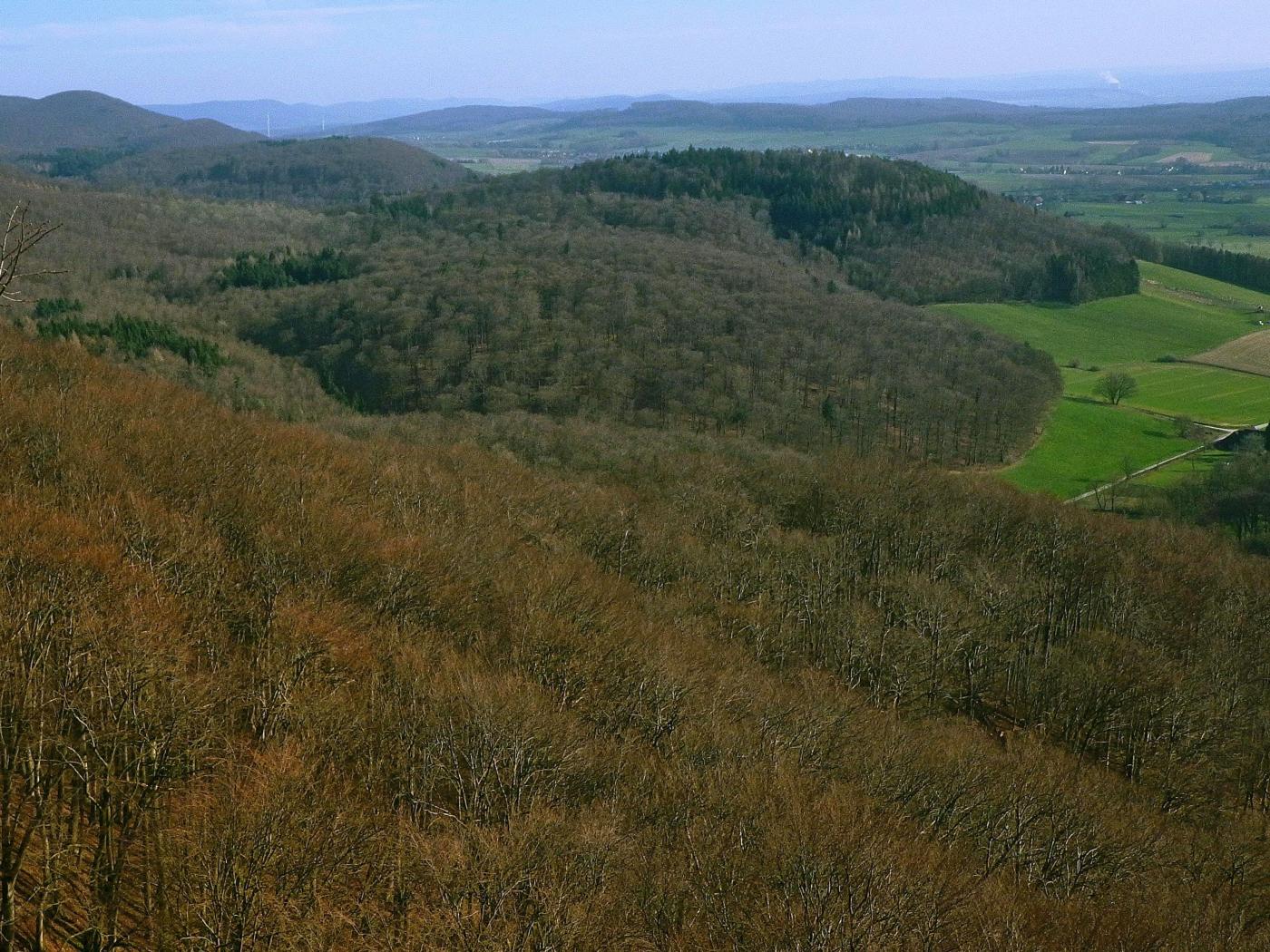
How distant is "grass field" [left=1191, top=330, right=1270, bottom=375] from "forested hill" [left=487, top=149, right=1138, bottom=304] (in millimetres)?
26253

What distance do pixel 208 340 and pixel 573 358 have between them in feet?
124

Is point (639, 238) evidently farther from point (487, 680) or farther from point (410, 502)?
point (487, 680)

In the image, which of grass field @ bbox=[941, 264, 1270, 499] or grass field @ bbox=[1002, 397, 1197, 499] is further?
grass field @ bbox=[941, 264, 1270, 499]

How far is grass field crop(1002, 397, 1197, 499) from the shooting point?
257 feet

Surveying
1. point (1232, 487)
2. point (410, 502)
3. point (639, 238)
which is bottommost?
point (1232, 487)

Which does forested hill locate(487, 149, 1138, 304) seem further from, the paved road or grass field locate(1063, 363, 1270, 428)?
the paved road

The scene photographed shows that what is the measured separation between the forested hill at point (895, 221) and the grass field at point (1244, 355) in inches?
1034

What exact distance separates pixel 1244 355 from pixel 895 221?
7161cm

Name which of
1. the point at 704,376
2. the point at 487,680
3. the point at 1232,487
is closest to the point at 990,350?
the point at 704,376

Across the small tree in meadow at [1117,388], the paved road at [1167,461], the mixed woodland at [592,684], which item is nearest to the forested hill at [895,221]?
the small tree in meadow at [1117,388]

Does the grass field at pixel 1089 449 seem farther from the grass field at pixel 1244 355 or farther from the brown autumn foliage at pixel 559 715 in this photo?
the brown autumn foliage at pixel 559 715

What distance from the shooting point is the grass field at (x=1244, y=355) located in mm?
103062

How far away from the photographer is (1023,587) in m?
47.6

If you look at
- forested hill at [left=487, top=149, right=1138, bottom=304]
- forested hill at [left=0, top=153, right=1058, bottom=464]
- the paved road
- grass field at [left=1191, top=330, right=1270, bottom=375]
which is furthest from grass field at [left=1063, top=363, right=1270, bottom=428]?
forested hill at [left=487, top=149, right=1138, bottom=304]
